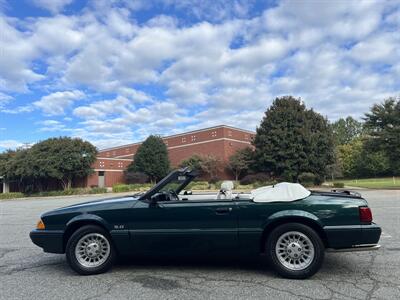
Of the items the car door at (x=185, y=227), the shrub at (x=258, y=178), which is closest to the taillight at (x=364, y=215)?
the car door at (x=185, y=227)

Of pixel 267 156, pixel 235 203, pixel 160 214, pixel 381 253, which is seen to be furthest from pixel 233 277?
pixel 267 156

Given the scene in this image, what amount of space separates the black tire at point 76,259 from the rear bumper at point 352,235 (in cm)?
310

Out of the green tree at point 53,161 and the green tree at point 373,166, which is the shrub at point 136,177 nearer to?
the green tree at point 53,161

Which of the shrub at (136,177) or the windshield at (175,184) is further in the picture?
the shrub at (136,177)

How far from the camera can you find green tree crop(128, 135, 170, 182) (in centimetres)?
5550

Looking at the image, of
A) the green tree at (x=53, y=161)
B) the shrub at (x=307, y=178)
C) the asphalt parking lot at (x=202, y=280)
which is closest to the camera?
the asphalt parking lot at (x=202, y=280)

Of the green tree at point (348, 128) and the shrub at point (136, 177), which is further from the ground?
the green tree at point (348, 128)

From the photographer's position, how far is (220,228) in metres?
5.16

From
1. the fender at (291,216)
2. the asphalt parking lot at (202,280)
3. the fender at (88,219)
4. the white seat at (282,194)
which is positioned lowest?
the asphalt parking lot at (202,280)

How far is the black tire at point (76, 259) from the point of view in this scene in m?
5.35

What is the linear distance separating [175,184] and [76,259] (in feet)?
6.04

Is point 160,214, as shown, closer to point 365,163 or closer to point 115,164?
point 115,164

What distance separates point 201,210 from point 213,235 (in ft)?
1.27

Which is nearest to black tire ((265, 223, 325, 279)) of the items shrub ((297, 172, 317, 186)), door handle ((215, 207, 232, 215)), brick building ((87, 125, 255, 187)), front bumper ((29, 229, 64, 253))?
door handle ((215, 207, 232, 215))
